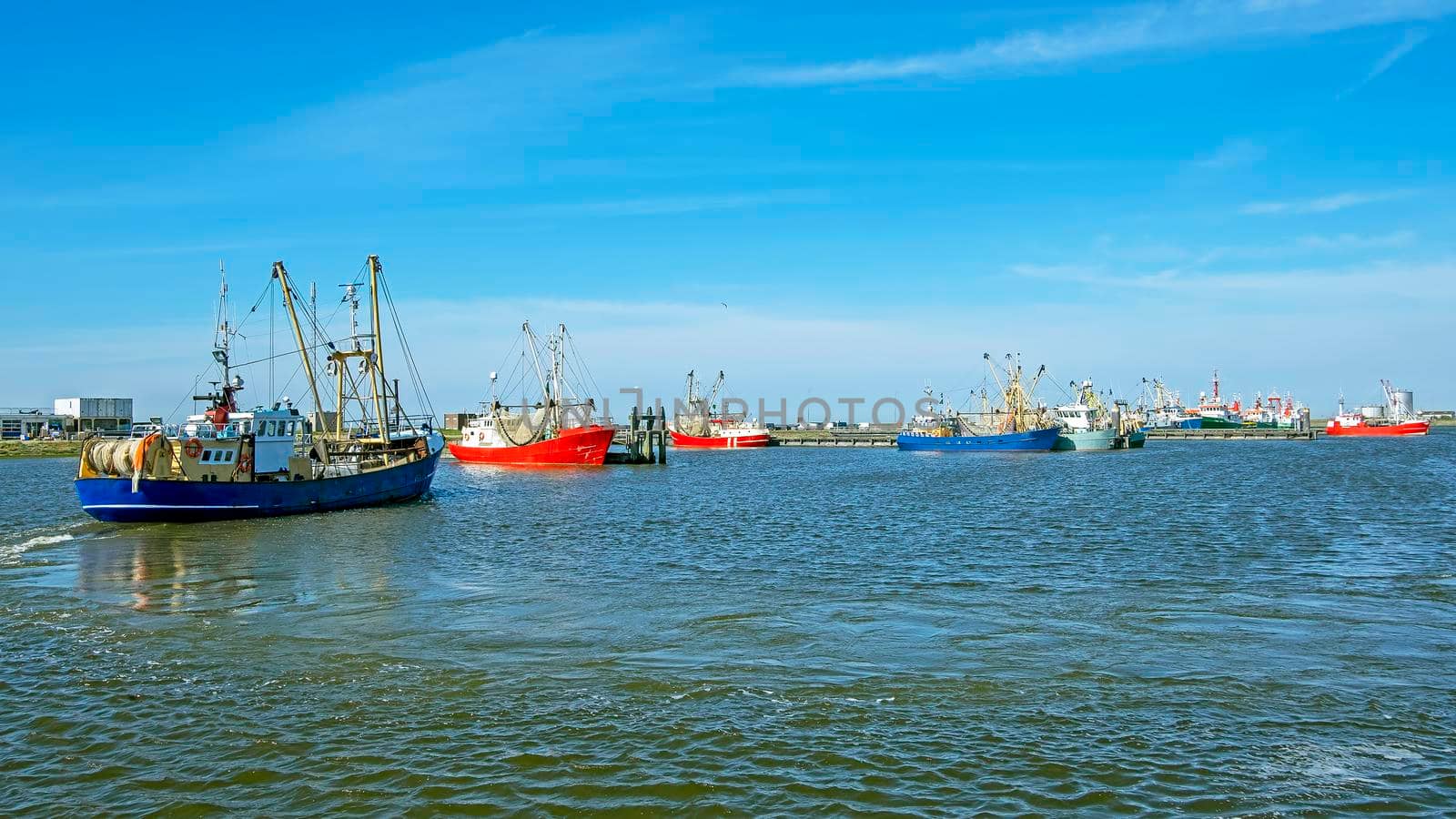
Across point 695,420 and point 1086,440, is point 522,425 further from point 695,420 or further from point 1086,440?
point 695,420

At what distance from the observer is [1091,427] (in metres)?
123

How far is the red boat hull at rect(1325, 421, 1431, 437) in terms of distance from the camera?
552 feet

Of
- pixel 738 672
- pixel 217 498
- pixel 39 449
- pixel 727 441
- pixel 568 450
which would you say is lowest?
pixel 738 672

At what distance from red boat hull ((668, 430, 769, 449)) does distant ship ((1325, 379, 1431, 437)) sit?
10268 centimetres

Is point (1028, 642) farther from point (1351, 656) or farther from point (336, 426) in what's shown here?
point (336, 426)

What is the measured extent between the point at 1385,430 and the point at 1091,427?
3227 inches

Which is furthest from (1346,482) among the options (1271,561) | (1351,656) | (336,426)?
(336,426)

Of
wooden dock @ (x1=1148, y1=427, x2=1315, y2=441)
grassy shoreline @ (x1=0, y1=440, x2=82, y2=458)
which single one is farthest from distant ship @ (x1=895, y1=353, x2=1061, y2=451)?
grassy shoreline @ (x1=0, y1=440, x2=82, y2=458)

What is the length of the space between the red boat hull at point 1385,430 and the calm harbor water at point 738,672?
16303cm

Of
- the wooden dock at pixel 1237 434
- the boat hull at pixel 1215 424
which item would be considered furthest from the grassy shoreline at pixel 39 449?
the boat hull at pixel 1215 424

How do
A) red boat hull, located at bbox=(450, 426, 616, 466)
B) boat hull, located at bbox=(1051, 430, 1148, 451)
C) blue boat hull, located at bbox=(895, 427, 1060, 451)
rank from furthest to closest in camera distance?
boat hull, located at bbox=(1051, 430, 1148, 451), blue boat hull, located at bbox=(895, 427, 1060, 451), red boat hull, located at bbox=(450, 426, 616, 466)

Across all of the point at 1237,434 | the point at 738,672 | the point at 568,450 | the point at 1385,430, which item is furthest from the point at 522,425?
the point at 1385,430

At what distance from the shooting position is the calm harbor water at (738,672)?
10461mm

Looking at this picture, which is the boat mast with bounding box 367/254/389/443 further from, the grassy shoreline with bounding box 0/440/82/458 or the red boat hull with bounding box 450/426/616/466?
the grassy shoreline with bounding box 0/440/82/458
